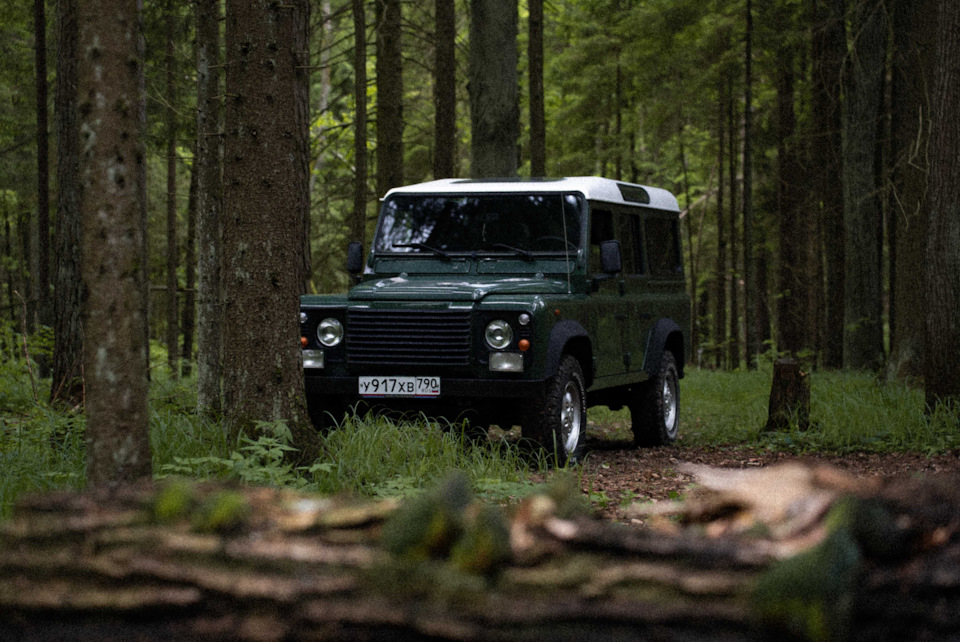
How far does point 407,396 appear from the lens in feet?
26.0

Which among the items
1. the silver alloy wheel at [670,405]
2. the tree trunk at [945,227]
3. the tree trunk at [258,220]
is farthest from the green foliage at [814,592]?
the silver alloy wheel at [670,405]

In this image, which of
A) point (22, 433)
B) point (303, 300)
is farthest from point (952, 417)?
point (22, 433)

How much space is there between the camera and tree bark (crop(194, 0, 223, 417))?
968cm

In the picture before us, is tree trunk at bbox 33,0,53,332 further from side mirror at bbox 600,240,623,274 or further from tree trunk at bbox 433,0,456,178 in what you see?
side mirror at bbox 600,240,623,274

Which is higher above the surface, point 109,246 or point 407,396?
point 109,246

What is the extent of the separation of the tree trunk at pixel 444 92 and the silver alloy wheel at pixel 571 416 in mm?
5984

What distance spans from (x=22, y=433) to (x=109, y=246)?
145 inches

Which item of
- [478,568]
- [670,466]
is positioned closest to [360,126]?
[670,466]

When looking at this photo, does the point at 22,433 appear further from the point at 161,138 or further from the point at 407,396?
the point at 161,138

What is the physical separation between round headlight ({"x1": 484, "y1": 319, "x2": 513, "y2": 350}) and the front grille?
0.17 m

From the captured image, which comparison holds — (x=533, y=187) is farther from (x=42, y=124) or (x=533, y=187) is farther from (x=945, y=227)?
(x=42, y=124)

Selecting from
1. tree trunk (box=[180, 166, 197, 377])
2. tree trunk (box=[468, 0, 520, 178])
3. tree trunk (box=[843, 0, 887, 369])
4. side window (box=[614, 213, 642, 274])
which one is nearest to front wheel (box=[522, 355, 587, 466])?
side window (box=[614, 213, 642, 274])

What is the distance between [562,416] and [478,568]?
5847 millimetres

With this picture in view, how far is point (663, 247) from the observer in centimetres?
1103
